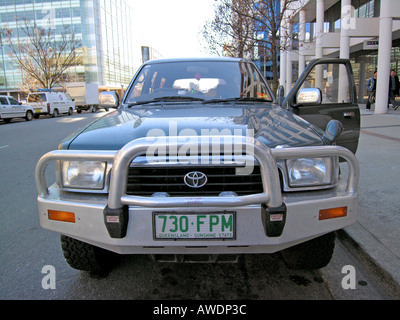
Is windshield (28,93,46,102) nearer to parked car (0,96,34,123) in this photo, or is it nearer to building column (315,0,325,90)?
parked car (0,96,34,123)

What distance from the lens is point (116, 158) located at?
5.87 feet

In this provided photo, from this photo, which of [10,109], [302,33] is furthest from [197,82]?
[10,109]

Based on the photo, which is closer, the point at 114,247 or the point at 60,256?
the point at 114,247

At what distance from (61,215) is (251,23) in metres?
13.2

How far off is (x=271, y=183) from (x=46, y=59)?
125ft

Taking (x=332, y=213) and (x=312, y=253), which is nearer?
(x=332, y=213)

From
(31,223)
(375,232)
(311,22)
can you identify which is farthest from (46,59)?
(375,232)

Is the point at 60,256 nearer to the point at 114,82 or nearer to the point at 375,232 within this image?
the point at 375,232

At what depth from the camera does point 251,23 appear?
13.4 metres

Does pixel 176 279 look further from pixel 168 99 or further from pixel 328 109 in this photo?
pixel 328 109

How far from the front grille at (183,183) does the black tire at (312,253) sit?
68 cm

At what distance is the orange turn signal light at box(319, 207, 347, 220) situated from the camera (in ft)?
6.28

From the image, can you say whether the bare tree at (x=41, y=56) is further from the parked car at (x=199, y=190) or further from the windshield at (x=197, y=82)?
the parked car at (x=199, y=190)

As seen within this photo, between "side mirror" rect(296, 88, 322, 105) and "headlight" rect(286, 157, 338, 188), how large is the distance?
1258mm
